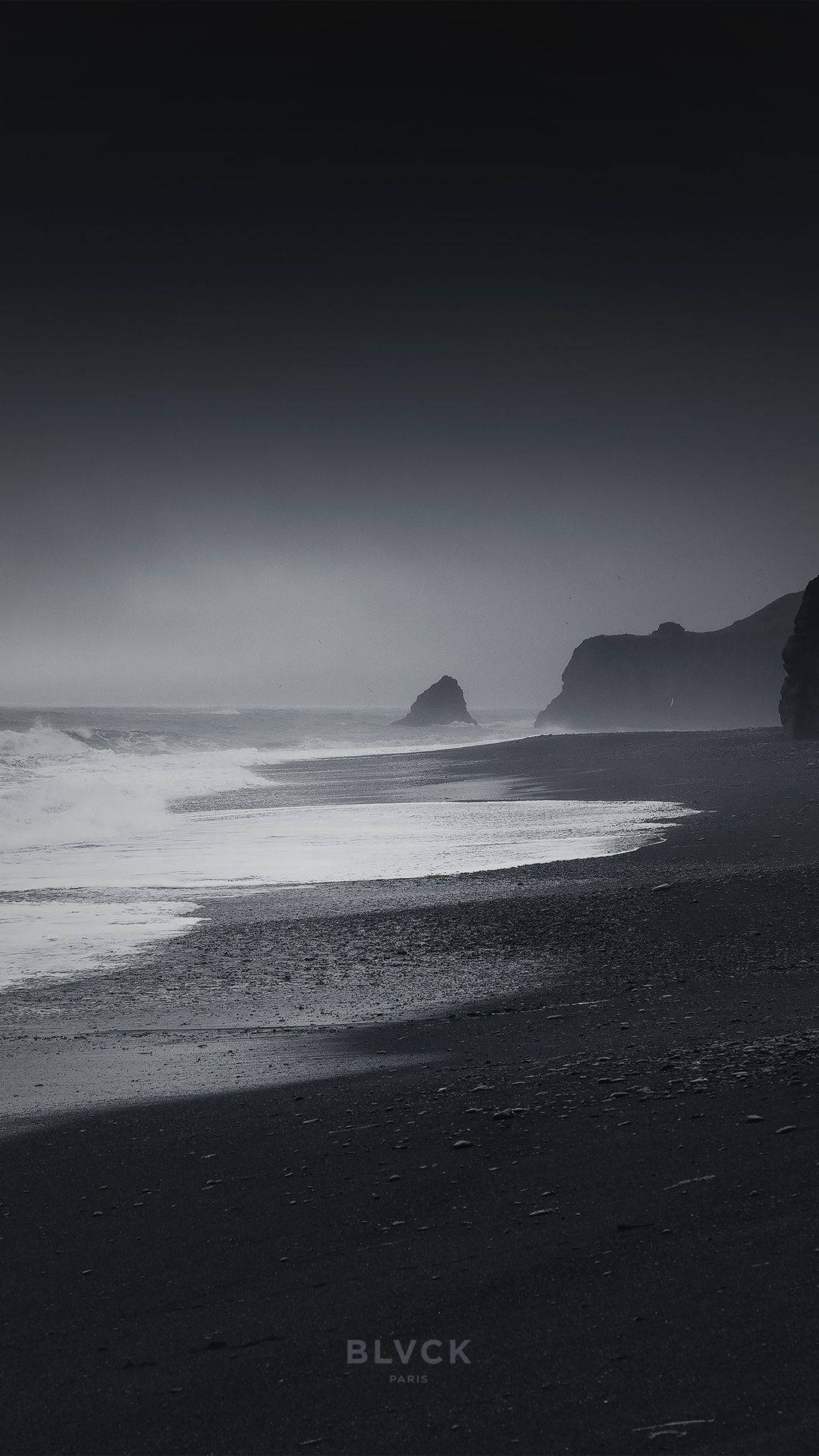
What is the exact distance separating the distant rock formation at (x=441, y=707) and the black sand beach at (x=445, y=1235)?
127 metres

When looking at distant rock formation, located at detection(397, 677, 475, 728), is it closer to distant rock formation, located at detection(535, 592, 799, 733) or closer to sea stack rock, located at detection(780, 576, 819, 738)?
distant rock formation, located at detection(535, 592, 799, 733)


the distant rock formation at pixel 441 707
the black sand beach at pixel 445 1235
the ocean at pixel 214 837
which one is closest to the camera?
the black sand beach at pixel 445 1235

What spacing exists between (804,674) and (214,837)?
40790 millimetres

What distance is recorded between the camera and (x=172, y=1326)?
11.0 feet

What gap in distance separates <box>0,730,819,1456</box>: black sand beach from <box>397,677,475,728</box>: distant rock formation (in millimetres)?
127413

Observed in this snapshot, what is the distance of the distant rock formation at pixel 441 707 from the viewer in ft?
445

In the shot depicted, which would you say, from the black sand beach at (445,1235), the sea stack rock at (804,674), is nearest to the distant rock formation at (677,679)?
the sea stack rock at (804,674)

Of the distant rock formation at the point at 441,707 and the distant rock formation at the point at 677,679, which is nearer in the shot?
the distant rock formation at the point at 677,679

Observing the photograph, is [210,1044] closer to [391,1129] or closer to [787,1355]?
[391,1129]

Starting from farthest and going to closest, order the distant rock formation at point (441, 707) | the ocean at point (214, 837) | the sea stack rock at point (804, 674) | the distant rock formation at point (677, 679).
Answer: the distant rock formation at point (441, 707) → the distant rock formation at point (677, 679) → the sea stack rock at point (804, 674) → the ocean at point (214, 837)

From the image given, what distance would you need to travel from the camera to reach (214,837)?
19.6 m

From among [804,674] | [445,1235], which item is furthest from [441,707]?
[445,1235]

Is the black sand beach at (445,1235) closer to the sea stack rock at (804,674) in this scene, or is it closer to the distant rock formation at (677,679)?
the sea stack rock at (804,674)

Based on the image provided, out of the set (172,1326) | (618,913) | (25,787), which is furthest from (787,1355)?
(25,787)
